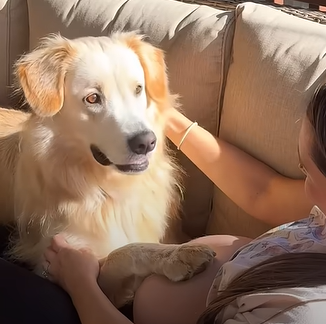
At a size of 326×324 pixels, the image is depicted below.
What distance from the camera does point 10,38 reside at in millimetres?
2033

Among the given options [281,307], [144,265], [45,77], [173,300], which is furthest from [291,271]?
[45,77]

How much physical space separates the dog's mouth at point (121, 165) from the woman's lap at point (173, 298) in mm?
279

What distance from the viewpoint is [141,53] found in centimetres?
142

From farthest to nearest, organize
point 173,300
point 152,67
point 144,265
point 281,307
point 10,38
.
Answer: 1. point 10,38
2. point 152,67
3. point 144,265
4. point 173,300
5. point 281,307

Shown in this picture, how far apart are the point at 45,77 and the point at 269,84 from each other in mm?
519

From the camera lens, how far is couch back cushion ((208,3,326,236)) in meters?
1.28

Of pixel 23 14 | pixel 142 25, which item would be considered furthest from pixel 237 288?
pixel 23 14

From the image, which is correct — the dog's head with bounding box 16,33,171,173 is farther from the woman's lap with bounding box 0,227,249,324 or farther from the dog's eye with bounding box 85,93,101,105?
the woman's lap with bounding box 0,227,249,324

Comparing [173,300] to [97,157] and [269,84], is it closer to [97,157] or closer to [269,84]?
[97,157]

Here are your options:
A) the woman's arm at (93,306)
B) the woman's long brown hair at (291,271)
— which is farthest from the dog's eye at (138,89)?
the woman's long brown hair at (291,271)

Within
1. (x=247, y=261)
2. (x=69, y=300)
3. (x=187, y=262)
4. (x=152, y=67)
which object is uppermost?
(x=152, y=67)

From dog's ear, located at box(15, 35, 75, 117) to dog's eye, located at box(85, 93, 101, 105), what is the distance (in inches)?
2.4

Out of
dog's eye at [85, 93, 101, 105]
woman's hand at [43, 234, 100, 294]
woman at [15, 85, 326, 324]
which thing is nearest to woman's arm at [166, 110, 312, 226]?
woman at [15, 85, 326, 324]

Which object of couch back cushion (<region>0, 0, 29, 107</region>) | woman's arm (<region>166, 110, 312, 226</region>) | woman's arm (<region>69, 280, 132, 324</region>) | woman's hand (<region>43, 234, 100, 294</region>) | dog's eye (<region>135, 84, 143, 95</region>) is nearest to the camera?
woman's arm (<region>69, 280, 132, 324</region>)
